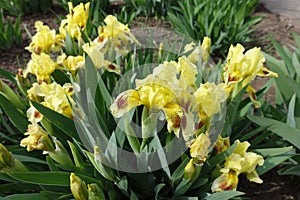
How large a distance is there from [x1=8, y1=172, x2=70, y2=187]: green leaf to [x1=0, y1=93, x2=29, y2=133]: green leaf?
1.32 feet

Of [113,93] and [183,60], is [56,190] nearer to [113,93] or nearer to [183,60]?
[113,93]

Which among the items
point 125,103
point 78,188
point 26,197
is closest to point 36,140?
point 26,197

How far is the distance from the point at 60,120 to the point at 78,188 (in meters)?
0.34

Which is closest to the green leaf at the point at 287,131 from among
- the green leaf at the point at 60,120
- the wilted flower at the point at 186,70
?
the wilted flower at the point at 186,70

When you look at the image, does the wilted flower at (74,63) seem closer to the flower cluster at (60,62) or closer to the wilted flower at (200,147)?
the flower cluster at (60,62)

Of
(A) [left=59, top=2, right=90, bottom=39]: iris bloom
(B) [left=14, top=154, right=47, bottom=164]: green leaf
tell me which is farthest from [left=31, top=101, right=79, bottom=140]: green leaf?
(A) [left=59, top=2, right=90, bottom=39]: iris bloom

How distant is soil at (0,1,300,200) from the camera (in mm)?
Answer: 1873

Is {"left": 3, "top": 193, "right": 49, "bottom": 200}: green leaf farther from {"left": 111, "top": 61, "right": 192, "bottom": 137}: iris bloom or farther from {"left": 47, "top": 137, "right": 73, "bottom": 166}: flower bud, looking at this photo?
{"left": 111, "top": 61, "right": 192, "bottom": 137}: iris bloom

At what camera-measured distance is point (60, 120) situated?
5.09 ft

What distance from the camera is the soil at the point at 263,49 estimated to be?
1.87 metres

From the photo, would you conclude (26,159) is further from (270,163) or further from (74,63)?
(270,163)

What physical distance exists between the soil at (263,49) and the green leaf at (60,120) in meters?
0.71

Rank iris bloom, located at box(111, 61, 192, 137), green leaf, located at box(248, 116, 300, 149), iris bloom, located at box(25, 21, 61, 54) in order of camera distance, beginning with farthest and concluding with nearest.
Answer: iris bloom, located at box(25, 21, 61, 54) < green leaf, located at box(248, 116, 300, 149) < iris bloom, located at box(111, 61, 192, 137)

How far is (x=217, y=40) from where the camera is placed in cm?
298
